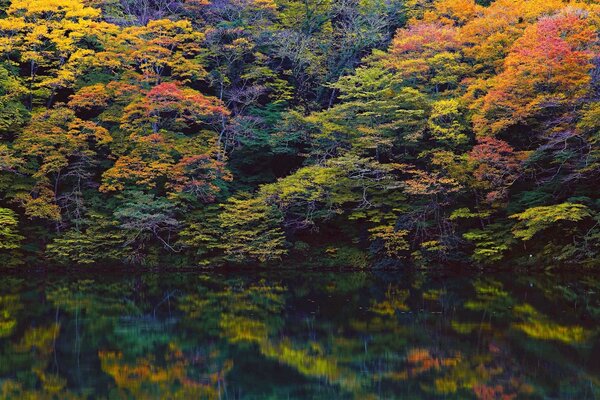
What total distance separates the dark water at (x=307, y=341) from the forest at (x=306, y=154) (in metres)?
3.09

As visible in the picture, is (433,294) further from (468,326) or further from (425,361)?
(425,361)

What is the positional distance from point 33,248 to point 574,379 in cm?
1700

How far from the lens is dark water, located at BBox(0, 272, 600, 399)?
694 centimetres

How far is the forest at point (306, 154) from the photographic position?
671 inches

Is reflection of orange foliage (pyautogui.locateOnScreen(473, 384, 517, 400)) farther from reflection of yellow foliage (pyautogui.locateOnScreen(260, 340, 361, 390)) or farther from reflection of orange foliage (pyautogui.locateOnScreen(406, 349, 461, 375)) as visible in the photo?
reflection of yellow foliage (pyautogui.locateOnScreen(260, 340, 361, 390))

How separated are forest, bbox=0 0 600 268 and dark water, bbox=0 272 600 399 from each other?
10.1 ft

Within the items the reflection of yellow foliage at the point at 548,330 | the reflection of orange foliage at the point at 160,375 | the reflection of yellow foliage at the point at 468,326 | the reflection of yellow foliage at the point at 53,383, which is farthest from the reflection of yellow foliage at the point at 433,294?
the reflection of yellow foliage at the point at 53,383

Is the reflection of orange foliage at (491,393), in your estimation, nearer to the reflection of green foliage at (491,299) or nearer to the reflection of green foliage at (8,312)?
the reflection of green foliage at (491,299)

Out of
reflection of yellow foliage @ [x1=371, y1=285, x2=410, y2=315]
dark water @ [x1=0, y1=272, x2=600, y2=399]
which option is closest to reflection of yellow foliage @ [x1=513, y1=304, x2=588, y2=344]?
dark water @ [x1=0, y1=272, x2=600, y2=399]

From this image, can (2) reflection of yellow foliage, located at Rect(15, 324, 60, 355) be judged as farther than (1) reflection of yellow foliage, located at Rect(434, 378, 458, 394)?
Yes

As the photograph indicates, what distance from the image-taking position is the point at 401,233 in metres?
18.5

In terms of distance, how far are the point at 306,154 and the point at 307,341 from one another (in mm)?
11671

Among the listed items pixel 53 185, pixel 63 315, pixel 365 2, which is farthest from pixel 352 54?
pixel 63 315

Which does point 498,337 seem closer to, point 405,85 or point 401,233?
point 401,233
